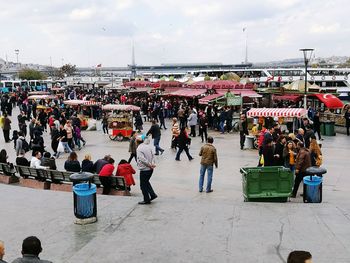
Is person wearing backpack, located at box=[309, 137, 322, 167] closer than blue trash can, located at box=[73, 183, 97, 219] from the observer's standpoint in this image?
No

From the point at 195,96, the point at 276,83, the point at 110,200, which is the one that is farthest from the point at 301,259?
the point at 276,83

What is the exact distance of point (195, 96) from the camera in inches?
1336

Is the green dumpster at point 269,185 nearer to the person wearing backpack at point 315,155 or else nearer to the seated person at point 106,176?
the person wearing backpack at point 315,155

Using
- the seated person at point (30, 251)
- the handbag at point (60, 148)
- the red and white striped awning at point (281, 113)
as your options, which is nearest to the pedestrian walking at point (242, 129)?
the red and white striped awning at point (281, 113)

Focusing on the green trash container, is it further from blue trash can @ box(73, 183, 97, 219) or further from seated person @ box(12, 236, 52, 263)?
seated person @ box(12, 236, 52, 263)

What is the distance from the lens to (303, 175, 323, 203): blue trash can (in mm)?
10234

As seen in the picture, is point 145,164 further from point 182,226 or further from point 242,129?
point 242,129

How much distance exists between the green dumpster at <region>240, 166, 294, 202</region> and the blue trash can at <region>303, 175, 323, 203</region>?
0.35 meters

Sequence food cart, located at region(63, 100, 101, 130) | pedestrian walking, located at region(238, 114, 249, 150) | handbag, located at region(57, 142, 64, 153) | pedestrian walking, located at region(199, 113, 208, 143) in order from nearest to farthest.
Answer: handbag, located at region(57, 142, 64, 153) → pedestrian walking, located at region(238, 114, 249, 150) → pedestrian walking, located at region(199, 113, 208, 143) → food cart, located at region(63, 100, 101, 130)

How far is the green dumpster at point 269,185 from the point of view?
10.2 metres

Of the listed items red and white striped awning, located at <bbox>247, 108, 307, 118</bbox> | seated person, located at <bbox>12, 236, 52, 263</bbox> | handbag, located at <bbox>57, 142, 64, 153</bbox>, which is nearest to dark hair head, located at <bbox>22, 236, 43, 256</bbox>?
seated person, located at <bbox>12, 236, 52, 263</bbox>

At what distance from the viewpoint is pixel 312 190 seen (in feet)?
33.7

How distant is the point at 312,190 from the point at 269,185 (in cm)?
96

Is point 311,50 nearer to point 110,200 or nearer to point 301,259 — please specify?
point 110,200
